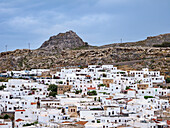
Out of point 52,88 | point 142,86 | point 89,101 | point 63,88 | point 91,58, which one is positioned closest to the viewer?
point 89,101

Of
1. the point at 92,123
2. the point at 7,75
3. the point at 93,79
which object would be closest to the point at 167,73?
the point at 93,79

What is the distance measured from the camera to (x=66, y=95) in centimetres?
4928

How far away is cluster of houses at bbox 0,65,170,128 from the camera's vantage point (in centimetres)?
3722

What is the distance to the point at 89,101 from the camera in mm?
45188

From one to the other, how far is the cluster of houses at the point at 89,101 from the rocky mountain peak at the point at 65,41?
45.0 metres

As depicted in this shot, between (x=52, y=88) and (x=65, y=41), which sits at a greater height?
(x=65, y=41)

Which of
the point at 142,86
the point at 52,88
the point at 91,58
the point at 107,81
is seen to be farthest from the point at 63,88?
the point at 91,58

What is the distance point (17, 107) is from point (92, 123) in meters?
12.1

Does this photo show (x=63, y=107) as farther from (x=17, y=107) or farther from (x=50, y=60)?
(x=50, y=60)

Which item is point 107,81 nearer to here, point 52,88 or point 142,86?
point 142,86

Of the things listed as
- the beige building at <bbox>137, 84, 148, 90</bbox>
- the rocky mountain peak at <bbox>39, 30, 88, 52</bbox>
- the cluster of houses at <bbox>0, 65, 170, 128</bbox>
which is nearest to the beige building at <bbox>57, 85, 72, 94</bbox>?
the cluster of houses at <bbox>0, 65, 170, 128</bbox>

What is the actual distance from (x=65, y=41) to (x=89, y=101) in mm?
65533

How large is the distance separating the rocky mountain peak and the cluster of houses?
4498 centimetres

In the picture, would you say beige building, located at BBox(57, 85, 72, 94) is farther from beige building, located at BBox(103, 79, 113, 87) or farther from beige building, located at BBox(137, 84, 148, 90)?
beige building, located at BBox(137, 84, 148, 90)
